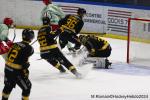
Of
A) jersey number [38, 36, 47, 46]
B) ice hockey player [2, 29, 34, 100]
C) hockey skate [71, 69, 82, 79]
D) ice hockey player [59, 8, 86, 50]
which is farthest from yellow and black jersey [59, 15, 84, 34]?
ice hockey player [2, 29, 34, 100]

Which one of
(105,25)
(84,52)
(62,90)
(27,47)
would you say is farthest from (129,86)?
(105,25)

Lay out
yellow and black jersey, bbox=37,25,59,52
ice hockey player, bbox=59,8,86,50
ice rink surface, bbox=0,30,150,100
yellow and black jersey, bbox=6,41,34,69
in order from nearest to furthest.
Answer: yellow and black jersey, bbox=6,41,34,69 < ice rink surface, bbox=0,30,150,100 < yellow and black jersey, bbox=37,25,59,52 < ice hockey player, bbox=59,8,86,50

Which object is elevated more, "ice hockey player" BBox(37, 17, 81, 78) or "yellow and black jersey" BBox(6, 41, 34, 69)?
"yellow and black jersey" BBox(6, 41, 34, 69)

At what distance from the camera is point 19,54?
7.20 meters

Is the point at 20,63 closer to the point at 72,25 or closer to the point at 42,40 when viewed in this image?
the point at 42,40

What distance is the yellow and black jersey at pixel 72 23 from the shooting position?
34.8 ft

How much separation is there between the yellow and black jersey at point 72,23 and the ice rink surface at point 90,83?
0.64m

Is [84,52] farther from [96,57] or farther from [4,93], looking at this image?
[4,93]

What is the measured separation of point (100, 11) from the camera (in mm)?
14922

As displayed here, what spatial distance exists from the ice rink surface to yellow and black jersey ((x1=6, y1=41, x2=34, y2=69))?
4.00ft

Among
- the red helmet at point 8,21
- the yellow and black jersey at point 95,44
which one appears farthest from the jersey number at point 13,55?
the yellow and black jersey at point 95,44

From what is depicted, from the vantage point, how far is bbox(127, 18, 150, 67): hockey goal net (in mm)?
11305

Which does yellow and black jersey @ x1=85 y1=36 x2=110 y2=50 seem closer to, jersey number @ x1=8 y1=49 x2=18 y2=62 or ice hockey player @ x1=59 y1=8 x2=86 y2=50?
ice hockey player @ x1=59 y1=8 x2=86 y2=50

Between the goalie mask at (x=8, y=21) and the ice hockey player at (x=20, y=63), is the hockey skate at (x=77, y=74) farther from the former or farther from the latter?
the ice hockey player at (x=20, y=63)
